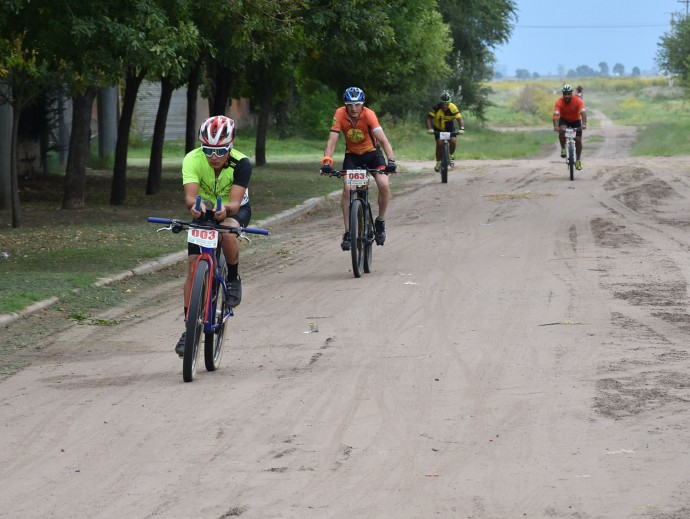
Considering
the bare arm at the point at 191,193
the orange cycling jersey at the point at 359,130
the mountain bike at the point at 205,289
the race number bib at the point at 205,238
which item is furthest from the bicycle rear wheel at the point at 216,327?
the orange cycling jersey at the point at 359,130

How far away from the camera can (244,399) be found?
26.3 ft

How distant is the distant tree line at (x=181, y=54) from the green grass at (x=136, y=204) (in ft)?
3.82

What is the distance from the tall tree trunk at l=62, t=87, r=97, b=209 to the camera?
22.5m

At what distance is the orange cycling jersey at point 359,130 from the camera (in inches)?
561

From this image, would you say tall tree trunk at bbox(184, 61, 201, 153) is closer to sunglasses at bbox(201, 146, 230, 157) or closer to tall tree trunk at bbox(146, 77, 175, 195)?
tall tree trunk at bbox(146, 77, 175, 195)

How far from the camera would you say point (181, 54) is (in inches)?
726

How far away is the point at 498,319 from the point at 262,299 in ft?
9.00

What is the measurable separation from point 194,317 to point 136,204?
1623 centimetres

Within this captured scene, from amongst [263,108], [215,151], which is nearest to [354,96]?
[215,151]

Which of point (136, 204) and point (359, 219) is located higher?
point (359, 219)

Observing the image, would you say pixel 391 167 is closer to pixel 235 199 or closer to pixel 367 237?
pixel 367 237

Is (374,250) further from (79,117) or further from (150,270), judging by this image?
(79,117)

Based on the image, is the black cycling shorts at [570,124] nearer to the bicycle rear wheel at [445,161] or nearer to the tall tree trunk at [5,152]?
the bicycle rear wheel at [445,161]

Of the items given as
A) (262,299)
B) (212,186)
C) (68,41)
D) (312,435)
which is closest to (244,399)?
(312,435)
